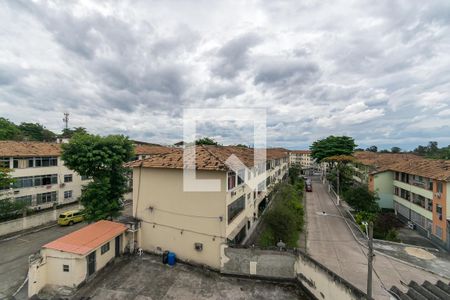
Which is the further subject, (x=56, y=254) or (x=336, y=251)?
(x=336, y=251)

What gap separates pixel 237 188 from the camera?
16641 mm

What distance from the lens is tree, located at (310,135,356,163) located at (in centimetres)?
4459

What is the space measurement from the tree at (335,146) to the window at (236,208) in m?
33.5

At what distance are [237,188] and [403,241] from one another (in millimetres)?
16999

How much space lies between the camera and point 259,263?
44.1 feet

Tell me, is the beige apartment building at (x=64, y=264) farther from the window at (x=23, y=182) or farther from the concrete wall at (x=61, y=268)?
the window at (x=23, y=182)

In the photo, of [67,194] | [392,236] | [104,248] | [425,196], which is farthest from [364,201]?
[67,194]

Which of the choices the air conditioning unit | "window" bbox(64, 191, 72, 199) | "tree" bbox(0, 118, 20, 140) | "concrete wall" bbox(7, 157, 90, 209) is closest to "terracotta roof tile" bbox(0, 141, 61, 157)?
"concrete wall" bbox(7, 157, 90, 209)

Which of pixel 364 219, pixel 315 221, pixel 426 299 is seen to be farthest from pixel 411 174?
pixel 426 299

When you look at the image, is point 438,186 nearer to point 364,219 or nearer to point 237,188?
point 364,219

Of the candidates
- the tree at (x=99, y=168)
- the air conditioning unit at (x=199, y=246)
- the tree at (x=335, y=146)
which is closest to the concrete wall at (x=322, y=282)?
the air conditioning unit at (x=199, y=246)

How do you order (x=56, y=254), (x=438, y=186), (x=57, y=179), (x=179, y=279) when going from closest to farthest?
(x=56, y=254) → (x=179, y=279) → (x=438, y=186) → (x=57, y=179)

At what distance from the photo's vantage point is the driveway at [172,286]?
38.6ft

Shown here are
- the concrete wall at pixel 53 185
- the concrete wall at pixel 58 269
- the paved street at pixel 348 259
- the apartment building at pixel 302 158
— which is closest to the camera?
the concrete wall at pixel 58 269
